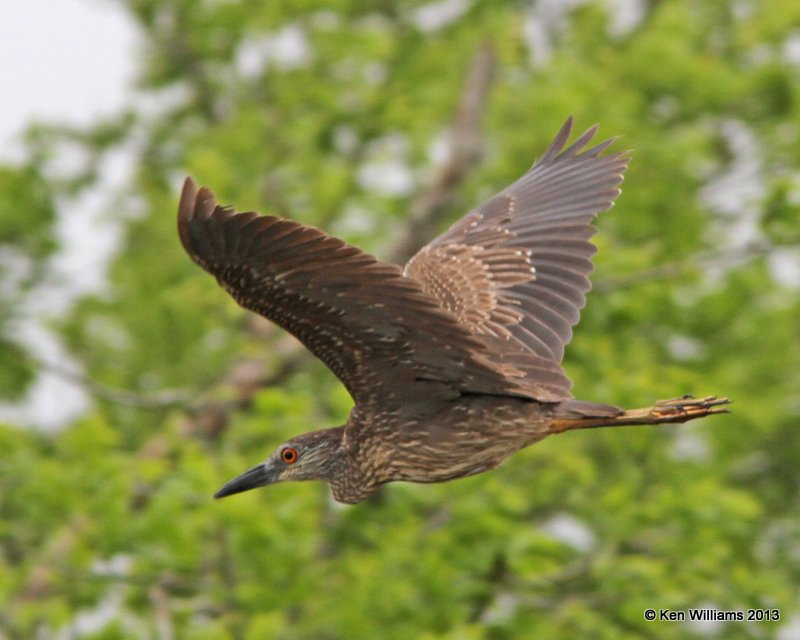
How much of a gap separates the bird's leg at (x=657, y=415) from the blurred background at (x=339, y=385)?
3209mm

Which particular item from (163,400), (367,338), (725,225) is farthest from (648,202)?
(367,338)

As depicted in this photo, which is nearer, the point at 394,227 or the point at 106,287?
the point at 394,227

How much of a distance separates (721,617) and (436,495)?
2.13 meters

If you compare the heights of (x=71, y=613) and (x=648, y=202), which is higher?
(x=648, y=202)

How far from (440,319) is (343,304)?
327 millimetres

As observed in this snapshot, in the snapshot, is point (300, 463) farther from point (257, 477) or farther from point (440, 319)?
point (440, 319)

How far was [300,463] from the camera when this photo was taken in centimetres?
657

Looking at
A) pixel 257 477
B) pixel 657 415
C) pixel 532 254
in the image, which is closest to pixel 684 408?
pixel 657 415

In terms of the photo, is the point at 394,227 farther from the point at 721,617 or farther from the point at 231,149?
the point at 721,617

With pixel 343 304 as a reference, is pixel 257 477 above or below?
above

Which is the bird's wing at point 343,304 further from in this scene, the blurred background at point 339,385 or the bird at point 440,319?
the blurred background at point 339,385

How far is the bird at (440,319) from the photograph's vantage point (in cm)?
538

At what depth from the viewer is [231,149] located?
604 inches

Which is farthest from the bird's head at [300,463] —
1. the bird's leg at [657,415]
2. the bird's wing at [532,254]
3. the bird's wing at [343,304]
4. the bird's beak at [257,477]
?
the bird's leg at [657,415]
